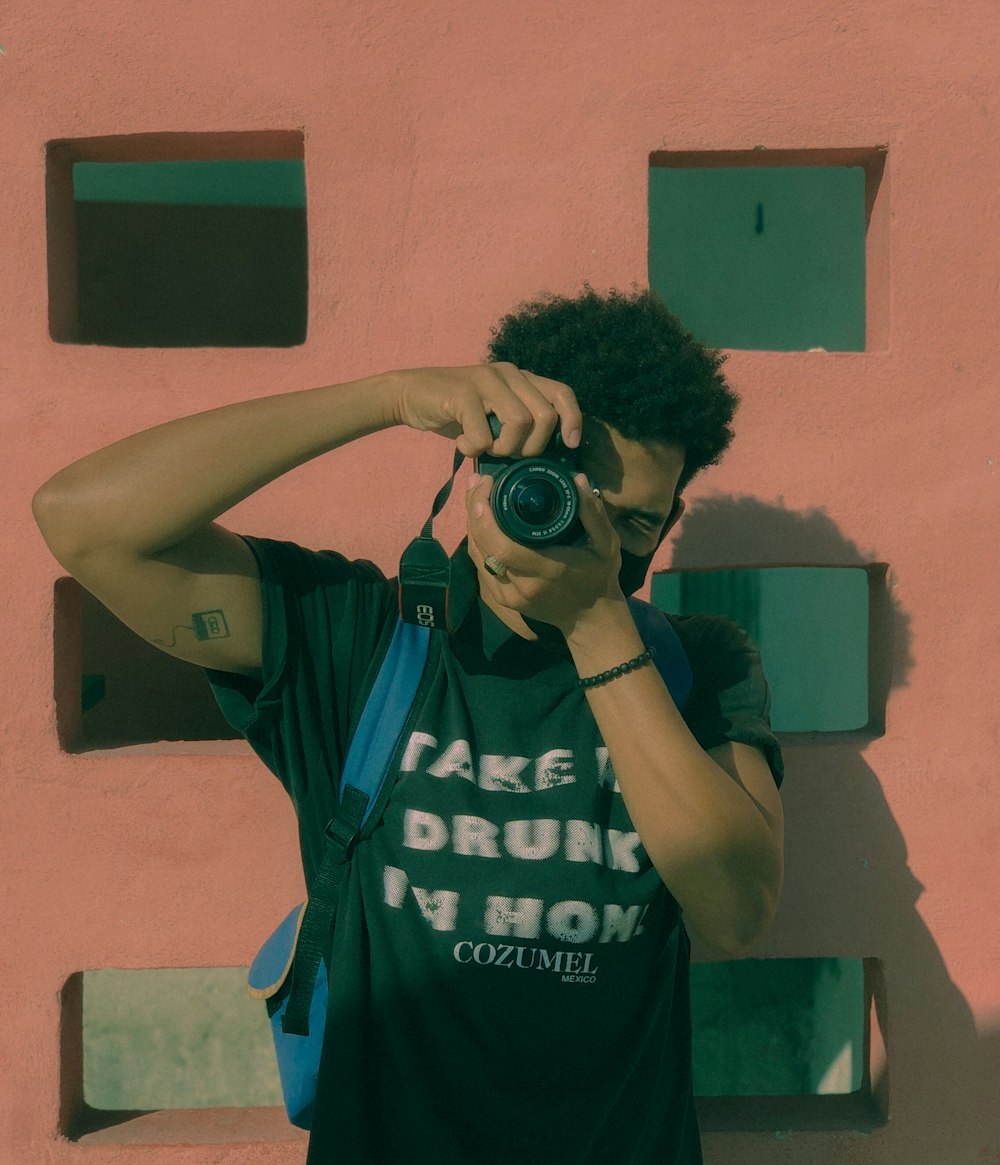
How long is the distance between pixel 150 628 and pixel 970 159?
1496 mm

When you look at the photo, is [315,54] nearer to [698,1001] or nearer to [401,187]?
[401,187]

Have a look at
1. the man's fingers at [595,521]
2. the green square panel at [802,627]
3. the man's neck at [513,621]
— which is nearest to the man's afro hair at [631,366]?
the man's fingers at [595,521]

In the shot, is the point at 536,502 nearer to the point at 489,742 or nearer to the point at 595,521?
the point at 595,521

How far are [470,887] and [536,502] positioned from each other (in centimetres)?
42

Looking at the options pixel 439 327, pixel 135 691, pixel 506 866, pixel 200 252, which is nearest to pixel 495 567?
pixel 506 866

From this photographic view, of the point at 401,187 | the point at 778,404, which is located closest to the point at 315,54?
the point at 401,187

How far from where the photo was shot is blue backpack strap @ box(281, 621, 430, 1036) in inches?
47.4

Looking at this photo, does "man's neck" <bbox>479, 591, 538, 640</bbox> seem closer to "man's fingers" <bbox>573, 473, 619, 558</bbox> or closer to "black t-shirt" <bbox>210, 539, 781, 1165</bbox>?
"black t-shirt" <bbox>210, 539, 781, 1165</bbox>

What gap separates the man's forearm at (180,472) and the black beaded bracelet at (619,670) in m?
0.37

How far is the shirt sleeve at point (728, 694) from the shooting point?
1.23m

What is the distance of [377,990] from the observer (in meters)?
1.20

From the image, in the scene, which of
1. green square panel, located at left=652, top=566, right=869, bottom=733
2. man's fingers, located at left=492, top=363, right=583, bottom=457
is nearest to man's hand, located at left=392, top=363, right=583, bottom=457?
man's fingers, located at left=492, top=363, right=583, bottom=457

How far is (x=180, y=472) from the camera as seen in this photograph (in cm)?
115

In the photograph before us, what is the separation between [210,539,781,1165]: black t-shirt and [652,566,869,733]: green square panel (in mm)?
1589
